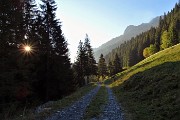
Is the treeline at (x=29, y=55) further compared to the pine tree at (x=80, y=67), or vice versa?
the pine tree at (x=80, y=67)

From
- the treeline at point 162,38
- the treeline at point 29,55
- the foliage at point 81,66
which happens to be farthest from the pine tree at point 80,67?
the treeline at point 162,38

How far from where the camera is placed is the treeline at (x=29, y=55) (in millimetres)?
22234

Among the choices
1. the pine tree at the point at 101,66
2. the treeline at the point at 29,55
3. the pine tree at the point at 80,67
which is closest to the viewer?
the treeline at the point at 29,55

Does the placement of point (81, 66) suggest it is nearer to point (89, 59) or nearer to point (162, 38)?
point (89, 59)

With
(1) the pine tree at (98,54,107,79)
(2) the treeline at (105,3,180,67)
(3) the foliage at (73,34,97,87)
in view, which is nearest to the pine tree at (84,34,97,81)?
(3) the foliage at (73,34,97,87)

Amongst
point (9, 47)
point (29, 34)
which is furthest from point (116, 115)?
point (29, 34)

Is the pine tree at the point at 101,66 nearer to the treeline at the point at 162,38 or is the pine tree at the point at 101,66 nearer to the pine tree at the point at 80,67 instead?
the treeline at the point at 162,38

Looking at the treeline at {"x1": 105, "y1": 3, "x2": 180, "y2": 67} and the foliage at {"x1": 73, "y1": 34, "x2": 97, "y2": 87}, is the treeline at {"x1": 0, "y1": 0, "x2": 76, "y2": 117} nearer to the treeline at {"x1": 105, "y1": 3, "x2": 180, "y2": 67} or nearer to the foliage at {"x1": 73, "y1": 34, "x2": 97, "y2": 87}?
the foliage at {"x1": 73, "y1": 34, "x2": 97, "y2": 87}

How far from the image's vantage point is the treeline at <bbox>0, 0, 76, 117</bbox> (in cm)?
2223

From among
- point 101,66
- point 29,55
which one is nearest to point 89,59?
point 101,66

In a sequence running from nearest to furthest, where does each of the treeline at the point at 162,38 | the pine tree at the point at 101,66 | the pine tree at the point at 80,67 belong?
1. the pine tree at the point at 80,67
2. the treeline at the point at 162,38
3. the pine tree at the point at 101,66

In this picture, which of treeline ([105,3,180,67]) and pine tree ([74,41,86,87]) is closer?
pine tree ([74,41,86,87])

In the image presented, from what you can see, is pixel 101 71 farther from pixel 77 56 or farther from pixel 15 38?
pixel 15 38

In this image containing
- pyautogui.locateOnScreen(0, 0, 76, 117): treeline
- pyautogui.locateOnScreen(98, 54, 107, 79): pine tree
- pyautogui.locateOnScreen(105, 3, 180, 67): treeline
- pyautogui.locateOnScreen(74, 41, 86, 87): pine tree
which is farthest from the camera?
pyautogui.locateOnScreen(98, 54, 107, 79): pine tree
